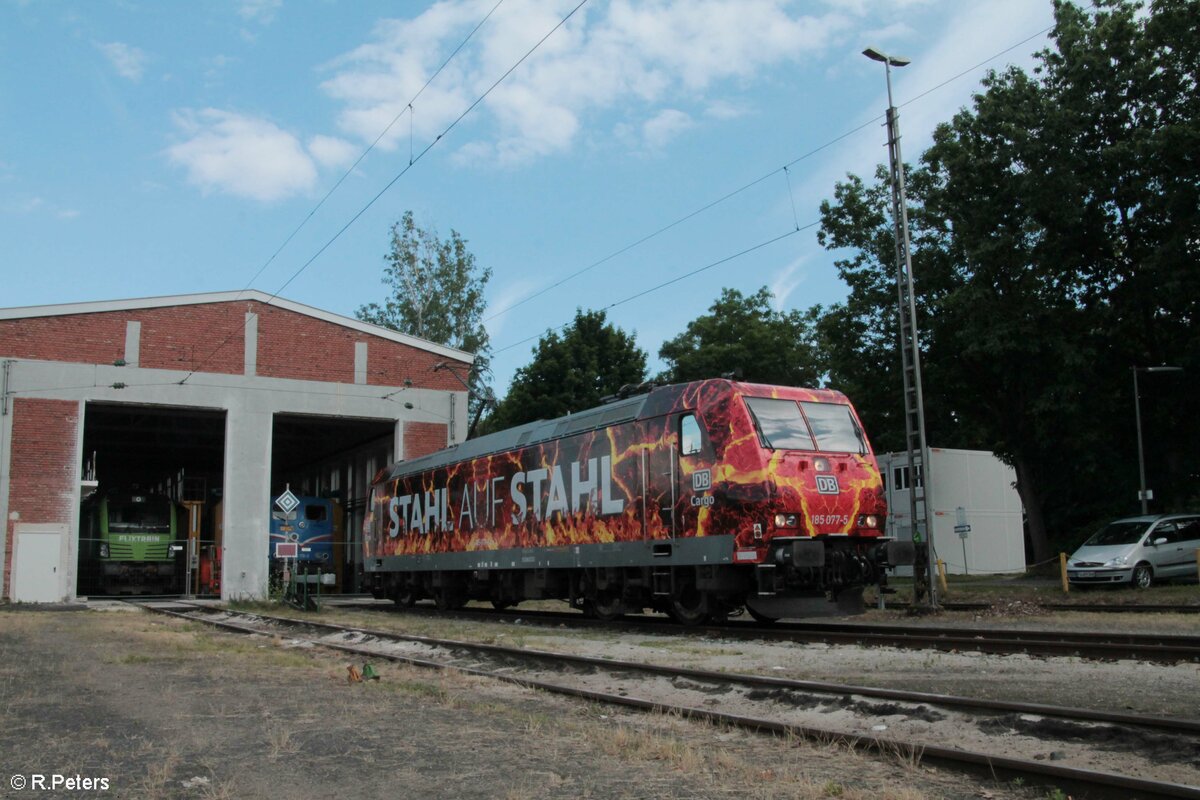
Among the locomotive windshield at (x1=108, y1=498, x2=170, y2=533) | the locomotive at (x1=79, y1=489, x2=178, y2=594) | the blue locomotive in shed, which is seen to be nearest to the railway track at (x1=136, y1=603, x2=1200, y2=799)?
the blue locomotive in shed

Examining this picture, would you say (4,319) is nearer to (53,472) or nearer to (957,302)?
(53,472)

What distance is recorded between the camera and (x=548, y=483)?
18.0m

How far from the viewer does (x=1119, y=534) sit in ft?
75.5

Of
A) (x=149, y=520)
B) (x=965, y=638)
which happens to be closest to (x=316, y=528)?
(x=149, y=520)

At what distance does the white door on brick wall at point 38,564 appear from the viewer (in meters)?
27.5

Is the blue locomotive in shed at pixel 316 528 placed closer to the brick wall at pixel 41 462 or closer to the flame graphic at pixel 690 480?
the brick wall at pixel 41 462

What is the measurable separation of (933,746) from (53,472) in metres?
27.9

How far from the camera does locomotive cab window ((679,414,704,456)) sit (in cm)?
1426

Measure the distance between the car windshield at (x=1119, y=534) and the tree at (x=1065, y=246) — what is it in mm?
5551

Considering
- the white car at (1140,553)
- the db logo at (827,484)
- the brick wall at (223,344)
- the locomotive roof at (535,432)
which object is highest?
the brick wall at (223,344)

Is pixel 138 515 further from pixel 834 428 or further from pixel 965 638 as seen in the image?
pixel 965 638

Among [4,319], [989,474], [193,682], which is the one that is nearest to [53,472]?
[4,319]

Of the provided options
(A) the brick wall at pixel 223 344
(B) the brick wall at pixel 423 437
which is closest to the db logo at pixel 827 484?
(B) the brick wall at pixel 423 437

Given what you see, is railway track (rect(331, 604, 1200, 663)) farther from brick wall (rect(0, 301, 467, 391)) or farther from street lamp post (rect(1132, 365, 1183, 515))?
street lamp post (rect(1132, 365, 1183, 515))
